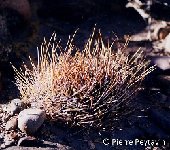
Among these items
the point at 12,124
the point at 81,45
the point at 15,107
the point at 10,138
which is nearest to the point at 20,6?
the point at 81,45

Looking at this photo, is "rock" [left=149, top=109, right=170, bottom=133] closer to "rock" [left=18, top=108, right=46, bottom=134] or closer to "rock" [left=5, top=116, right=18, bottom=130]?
"rock" [left=18, top=108, right=46, bottom=134]

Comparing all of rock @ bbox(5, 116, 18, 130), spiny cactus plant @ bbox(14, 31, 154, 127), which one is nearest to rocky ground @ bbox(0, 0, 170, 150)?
rock @ bbox(5, 116, 18, 130)

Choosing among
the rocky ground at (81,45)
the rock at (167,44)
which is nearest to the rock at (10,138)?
the rocky ground at (81,45)

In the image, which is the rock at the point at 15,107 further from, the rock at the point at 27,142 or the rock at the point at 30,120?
the rock at the point at 27,142

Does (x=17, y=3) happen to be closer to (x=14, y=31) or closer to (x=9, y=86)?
(x=14, y=31)

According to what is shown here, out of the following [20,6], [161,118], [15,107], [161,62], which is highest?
[20,6]

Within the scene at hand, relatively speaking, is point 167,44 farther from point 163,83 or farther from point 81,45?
point 81,45

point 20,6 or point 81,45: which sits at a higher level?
point 20,6
